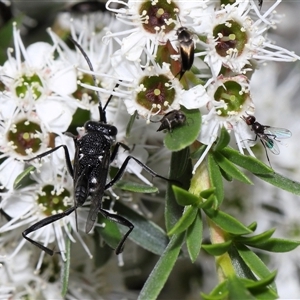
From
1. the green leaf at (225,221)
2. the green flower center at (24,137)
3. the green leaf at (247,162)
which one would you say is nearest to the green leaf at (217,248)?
the green leaf at (225,221)

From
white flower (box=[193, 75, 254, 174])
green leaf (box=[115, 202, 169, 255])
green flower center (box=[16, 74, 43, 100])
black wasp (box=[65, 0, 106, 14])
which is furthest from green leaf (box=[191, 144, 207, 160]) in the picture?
black wasp (box=[65, 0, 106, 14])

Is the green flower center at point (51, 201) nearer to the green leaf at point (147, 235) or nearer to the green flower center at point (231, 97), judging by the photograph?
the green leaf at point (147, 235)

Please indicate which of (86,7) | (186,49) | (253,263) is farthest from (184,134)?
(86,7)

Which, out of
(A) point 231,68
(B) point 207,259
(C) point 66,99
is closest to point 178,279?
(B) point 207,259

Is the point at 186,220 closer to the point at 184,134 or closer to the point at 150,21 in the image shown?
the point at 184,134

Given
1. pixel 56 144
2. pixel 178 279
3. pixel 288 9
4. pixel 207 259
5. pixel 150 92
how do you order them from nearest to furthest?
pixel 150 92 < pixel 56 144 < pixel 207 259 < pixel 178 279 < pixel 288 9

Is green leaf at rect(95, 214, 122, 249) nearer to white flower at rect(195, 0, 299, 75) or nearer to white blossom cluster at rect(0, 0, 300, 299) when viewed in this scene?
white blossom cluster at rect(0, 0, 300, 299)

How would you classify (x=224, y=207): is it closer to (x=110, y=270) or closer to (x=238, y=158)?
(x=110, y=270)
